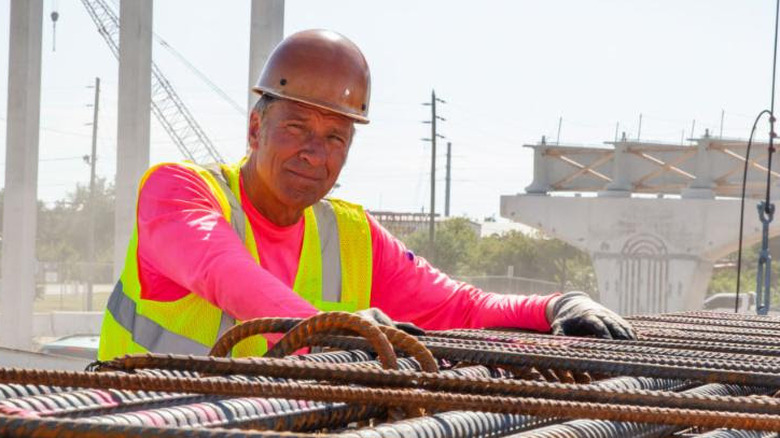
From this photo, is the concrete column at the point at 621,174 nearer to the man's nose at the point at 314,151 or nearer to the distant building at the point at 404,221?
the distant building at the point at 404,221

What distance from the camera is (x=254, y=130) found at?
4.22m

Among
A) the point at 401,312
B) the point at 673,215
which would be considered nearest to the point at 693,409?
the point at 401,312

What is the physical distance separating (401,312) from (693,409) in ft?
8.46

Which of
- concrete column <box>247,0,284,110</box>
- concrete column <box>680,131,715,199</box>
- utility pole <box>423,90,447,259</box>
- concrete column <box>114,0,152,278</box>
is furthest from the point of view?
utility pole <box>423,90,447,259</box>

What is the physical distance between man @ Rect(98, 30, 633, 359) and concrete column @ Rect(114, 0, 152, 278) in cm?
1756

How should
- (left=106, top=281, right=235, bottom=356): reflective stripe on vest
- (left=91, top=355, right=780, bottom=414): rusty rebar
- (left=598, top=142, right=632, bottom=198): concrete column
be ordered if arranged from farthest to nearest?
1. (left=598, top=142, right=632, bottom=198): concrete column
2. (left=106, top=281, right=235, bottom=356): reflective stripe on vest
3. (left=91, top=355, right=780, bottom=414): rusty rebar

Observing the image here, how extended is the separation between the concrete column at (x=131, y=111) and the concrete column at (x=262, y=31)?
190 inches

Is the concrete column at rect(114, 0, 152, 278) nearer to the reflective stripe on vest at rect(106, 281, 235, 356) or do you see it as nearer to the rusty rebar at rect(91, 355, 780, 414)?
the reflective stripe on vest at rect(106, 281, 235, 356)

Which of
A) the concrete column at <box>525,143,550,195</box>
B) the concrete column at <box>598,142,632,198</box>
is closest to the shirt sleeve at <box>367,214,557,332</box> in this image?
the concrete column at <box>598,142,632,198</box>

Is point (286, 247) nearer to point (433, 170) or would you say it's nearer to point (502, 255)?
point (433, 170)

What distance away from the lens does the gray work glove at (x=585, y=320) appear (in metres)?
3.63

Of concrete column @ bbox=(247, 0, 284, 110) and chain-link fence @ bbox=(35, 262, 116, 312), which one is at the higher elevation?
concrete column @ bbox=(247, 0, 284, 110)

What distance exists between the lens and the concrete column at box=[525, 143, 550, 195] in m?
37.2

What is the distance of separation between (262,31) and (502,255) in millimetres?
53285
